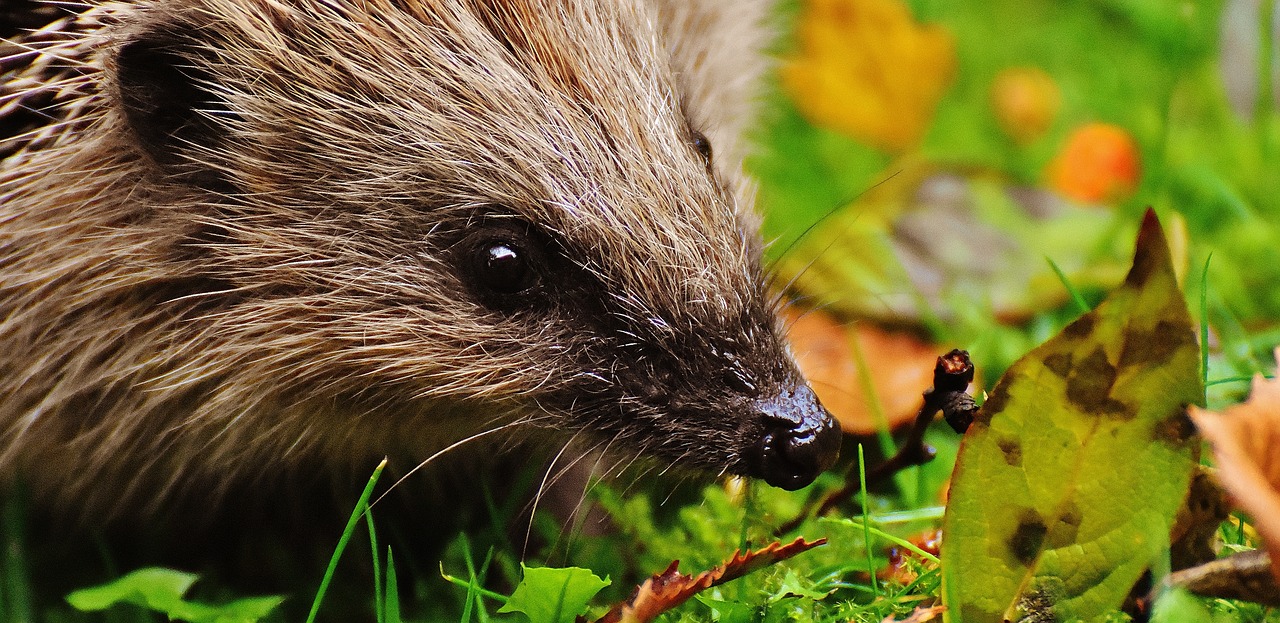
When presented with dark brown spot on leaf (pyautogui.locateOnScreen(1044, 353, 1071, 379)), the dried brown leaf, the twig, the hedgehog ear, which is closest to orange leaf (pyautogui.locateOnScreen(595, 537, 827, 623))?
the dried brown leaf

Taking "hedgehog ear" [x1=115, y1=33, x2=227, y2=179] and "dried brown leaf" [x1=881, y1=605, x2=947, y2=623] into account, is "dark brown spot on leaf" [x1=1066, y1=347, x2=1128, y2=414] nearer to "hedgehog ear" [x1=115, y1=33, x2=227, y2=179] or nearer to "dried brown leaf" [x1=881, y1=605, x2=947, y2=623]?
"dried brown leaf" [x1=881, y1=605, x2=947, y2=623]

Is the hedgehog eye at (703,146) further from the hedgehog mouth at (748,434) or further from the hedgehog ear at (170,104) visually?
the hedgehog ear at (170,104)

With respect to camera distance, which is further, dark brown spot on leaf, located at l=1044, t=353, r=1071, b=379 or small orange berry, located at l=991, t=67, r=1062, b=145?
small orange berry, located at l=991, t=67, r=1062, b=145

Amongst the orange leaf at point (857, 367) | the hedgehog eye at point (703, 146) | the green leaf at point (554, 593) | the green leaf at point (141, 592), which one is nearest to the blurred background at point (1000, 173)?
the orange leaf at point (857, 367)

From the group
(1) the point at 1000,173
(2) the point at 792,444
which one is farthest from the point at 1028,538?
(1) the point at 1000,173

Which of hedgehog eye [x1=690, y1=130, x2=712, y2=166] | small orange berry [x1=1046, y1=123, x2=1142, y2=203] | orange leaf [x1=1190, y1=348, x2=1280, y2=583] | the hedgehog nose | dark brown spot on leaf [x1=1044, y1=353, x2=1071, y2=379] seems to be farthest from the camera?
small orange berry [x1=1046, y1=123, x2=1142, y2=203]

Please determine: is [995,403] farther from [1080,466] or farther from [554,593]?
[554,593]

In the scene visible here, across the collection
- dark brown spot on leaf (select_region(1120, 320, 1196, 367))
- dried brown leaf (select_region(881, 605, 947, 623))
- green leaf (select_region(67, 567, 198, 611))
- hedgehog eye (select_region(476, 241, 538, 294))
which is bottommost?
green leaf (select_region(67, 567, 198, 611))
